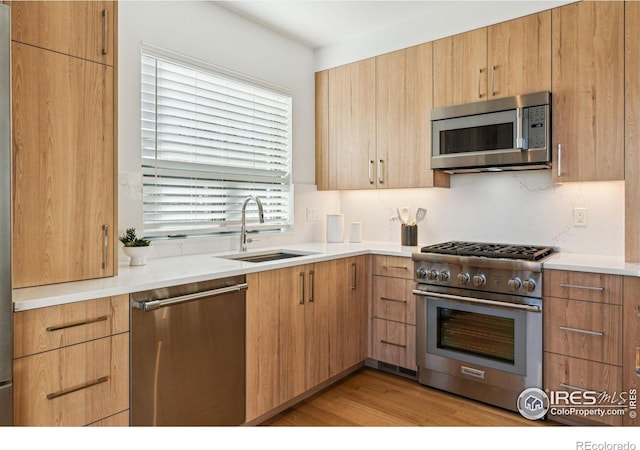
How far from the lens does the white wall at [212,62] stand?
7.95 feet

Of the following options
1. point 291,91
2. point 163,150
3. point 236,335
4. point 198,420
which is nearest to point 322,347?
point 236,335

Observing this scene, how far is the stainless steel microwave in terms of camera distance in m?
2.55

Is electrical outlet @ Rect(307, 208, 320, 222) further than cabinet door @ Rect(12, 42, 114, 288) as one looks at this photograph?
Yes

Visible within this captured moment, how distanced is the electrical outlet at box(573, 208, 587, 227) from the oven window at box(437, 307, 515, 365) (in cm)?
85

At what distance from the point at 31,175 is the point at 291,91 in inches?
86.6

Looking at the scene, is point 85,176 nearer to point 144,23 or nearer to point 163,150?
point 163,150

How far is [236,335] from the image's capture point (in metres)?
2.15

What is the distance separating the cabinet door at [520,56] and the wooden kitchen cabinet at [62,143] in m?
2.25

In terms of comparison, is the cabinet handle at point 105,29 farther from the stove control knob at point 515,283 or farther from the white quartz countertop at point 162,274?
the stove control knob at point 515,283

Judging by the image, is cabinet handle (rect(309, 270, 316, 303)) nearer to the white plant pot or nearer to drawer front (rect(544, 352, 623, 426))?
the white plant pot

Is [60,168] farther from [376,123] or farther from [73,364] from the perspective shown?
[376,123]

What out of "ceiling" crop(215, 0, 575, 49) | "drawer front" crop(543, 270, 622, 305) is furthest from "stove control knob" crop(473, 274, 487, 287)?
"ceiling" crop(215, 0, 575, 49)

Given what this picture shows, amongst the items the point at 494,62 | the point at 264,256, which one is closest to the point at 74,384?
the point at 264,256

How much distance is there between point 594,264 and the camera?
89.1 inches
